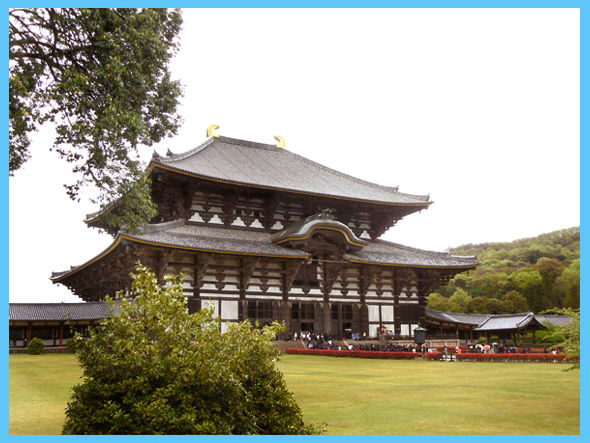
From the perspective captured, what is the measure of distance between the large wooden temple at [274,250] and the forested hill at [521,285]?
16.2 metres

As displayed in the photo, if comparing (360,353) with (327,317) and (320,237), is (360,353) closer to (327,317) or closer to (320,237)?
(327,317)

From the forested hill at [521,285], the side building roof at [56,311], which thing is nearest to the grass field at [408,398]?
the side building roof at [56,311]

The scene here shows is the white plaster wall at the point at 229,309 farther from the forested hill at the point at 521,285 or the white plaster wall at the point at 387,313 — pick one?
the forested hill at the point at 521,285

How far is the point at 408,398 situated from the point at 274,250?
1944 cm

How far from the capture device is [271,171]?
38.6m

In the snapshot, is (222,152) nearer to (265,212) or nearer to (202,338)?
(265,212)

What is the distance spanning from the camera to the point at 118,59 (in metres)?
13.4

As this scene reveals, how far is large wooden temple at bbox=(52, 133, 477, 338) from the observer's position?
30984 millimetres

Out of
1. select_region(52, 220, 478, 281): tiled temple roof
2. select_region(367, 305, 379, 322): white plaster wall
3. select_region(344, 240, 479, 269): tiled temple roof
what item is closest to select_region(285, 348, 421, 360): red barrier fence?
select_region(52, 220, 478, 281): tiled temple roof

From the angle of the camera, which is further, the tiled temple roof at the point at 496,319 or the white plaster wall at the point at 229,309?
the tiled temple roof at the point at 496,319

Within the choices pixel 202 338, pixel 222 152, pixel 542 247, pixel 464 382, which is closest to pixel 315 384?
pixel 464 382

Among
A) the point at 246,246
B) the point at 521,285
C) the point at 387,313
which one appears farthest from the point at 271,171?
the point at 521,285

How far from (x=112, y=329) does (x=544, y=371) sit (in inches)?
648

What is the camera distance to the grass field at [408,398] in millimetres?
10352
